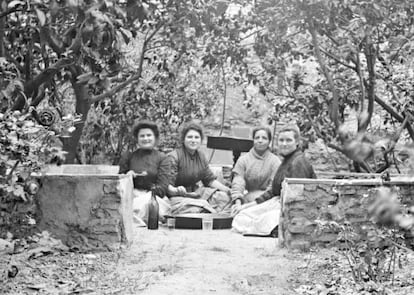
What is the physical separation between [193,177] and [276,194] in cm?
115

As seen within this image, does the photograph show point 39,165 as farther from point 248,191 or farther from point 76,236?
point 248,191

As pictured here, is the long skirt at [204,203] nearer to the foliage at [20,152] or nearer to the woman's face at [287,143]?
the woman's face at [287,143]

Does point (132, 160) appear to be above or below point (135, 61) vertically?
below

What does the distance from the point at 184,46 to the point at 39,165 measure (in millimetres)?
2988

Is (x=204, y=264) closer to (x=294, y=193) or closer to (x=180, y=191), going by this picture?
(x=294, y=193)

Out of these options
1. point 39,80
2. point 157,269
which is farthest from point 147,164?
point 157,269

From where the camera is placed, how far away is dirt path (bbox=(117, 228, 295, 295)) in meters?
4.27

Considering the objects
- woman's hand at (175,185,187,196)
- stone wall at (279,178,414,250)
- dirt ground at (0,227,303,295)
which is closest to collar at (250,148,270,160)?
woman's hand at (175,185,187,196)

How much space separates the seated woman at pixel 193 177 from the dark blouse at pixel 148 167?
86 mm

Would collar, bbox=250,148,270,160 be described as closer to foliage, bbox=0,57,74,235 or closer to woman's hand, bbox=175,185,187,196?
woman's hand, bbox=175,185,187,196

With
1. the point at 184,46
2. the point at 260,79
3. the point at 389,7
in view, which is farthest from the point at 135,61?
the point at 389,7

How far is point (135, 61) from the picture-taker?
9312mm

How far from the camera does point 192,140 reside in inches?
295

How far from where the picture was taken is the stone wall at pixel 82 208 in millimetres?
5172
